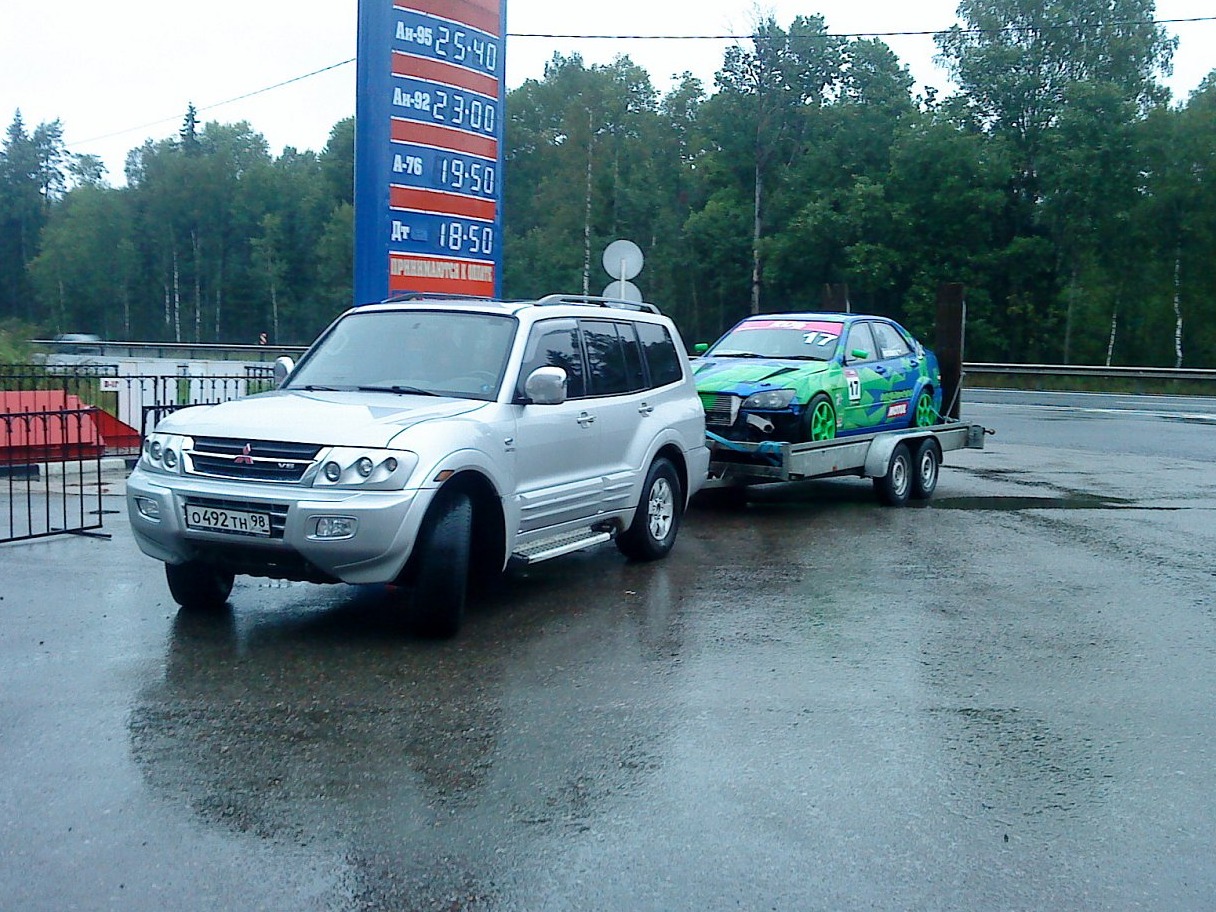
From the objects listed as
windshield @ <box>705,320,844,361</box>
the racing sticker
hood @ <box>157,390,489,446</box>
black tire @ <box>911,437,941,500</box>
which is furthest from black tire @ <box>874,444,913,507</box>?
hood @ <box>157,390,489,446</box>

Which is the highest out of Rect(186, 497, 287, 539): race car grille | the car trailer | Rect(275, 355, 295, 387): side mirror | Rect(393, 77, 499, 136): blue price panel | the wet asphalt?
Rect(393, 77, 499, 136): blue price panel

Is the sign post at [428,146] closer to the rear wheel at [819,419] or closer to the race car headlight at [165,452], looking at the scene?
the rear wheel at [819,419]

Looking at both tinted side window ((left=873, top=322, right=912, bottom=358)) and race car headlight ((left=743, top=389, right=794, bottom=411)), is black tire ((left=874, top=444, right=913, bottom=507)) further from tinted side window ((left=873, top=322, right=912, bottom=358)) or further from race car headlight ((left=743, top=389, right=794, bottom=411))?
race car headlight ((left=743, top=389, right=794, bottom=411))

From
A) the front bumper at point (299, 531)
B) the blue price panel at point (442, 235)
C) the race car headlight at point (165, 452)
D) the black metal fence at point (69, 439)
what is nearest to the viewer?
the front bumper at point (299, 531)

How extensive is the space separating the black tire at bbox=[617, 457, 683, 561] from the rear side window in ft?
2.11

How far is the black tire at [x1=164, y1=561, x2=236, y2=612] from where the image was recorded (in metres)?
7.43

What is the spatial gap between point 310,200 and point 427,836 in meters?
82.5

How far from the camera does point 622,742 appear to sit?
536cm

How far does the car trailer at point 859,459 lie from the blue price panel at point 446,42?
5393 millimetres

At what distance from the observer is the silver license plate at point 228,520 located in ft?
21.8

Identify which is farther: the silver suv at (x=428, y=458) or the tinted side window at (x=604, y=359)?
the tinted side window at (x=604, y=359)

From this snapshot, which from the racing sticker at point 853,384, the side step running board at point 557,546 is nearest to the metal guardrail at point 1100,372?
the racing sticker at point 853,384

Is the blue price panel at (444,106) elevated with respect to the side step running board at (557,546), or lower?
elevated

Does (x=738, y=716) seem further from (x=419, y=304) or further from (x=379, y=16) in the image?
(x=379, y=16)
